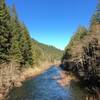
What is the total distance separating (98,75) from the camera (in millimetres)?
30500

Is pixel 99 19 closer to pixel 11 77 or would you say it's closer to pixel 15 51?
pixel 15 51

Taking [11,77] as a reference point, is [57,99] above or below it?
below

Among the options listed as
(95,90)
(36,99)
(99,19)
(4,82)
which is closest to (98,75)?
(95,90)

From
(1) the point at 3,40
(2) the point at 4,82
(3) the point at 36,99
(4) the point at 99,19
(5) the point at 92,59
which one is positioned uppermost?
(4) the point at 99,19

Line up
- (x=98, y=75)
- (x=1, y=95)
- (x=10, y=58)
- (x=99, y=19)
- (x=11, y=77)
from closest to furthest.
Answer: (x=1, y=95) < (x=98, y=75) < (x=11, y=77) < (x=10, y=58) < (x=99, y=19)

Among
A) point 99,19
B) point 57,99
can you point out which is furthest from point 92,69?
point 99,19

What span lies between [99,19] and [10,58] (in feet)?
78.4

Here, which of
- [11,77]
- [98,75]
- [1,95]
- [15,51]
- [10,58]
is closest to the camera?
[1,95]

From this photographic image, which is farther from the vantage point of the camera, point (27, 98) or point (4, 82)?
point (4, 82)

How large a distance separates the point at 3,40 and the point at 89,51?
14773 mm

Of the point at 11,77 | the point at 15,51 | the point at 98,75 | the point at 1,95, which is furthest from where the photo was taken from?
the point at 15,51

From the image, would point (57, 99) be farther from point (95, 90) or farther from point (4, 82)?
point (4, 82)

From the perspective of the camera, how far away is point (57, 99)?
2820 cm

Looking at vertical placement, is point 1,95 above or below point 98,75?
below
